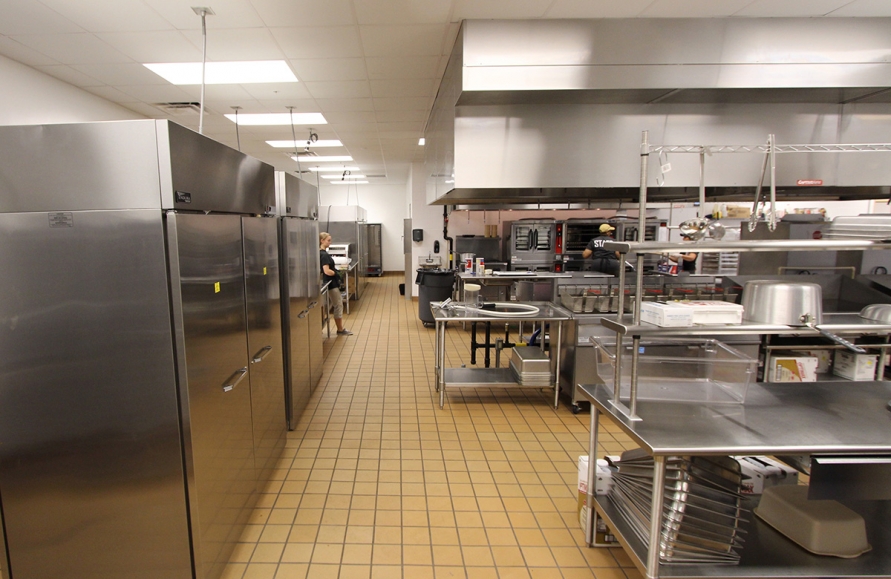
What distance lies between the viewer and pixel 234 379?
206 cm

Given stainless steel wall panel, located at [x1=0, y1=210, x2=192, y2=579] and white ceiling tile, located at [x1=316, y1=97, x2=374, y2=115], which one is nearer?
stainless steel wall panel, located at [x1=0, y1=210, x2=192, y2=579]

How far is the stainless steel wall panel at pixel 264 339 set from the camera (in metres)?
2.36

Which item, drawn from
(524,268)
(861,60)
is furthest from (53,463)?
(524,268)

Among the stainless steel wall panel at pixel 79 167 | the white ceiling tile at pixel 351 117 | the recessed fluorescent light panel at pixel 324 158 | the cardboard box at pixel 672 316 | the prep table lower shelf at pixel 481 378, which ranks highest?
the recessed fluorescent light panel at pixel 324 158

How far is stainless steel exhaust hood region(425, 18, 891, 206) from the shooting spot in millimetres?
2848

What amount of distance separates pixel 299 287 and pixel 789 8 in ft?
13.4

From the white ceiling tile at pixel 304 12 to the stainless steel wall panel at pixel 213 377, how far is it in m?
1.48

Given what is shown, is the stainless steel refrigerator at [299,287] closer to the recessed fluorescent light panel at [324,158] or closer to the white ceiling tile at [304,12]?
the white ceiling tile at [304,12]

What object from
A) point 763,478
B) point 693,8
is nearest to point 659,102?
point 693,8

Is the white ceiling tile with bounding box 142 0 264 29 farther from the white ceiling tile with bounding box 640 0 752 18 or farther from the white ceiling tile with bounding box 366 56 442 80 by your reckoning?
the white ceiling tile with bounding box 640 0 752 18

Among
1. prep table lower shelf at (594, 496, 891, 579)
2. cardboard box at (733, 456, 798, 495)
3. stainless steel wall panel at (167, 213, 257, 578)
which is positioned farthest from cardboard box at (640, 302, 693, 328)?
stainless steel wall panel at (167, 213, 257, 578)

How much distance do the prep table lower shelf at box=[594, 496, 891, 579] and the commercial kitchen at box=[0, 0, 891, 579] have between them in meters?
0.01

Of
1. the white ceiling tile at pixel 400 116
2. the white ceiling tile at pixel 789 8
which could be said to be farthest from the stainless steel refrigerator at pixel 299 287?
the white ceiling tile at pixel 789 8

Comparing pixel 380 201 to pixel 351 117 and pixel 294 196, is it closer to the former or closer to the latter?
pixel 351 117
